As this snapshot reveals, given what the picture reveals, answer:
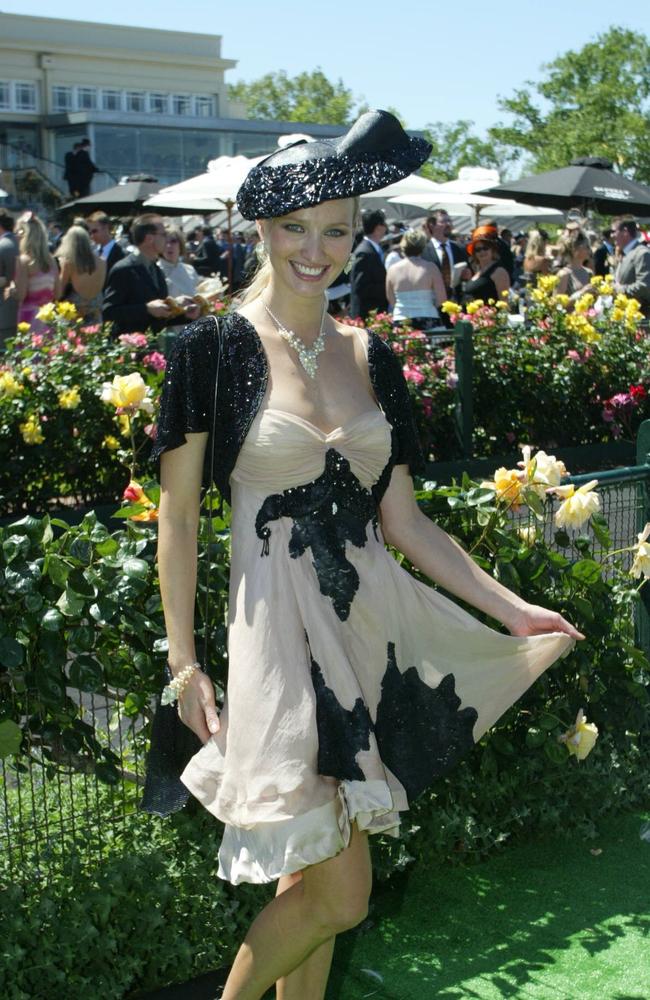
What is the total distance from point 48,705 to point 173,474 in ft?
2.40

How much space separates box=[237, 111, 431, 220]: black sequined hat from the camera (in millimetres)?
2852

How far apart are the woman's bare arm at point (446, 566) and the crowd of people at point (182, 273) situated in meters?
5.69

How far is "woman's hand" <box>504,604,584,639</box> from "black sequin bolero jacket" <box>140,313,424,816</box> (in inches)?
29.9

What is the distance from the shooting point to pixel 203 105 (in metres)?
71.7

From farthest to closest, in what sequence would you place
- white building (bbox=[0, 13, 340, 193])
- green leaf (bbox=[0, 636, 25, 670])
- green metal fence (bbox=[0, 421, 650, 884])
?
white building (bbox=[0, 13, 340, 193])
green metal fence (bbox=[0, 421, 650, 884])
green leaf (bbox=[0, 636, 25, 670])

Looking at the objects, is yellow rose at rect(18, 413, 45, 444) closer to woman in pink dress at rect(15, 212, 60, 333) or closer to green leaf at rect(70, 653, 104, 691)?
Result: woman in pink dress at rect(15, 212, 60, 333)

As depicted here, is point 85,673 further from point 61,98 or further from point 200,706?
point 61,98

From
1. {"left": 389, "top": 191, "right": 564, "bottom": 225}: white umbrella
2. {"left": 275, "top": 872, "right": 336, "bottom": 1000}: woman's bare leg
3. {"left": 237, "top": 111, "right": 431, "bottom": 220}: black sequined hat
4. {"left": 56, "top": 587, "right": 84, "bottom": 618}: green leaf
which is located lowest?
{"left": 275, "top": 872, "right": 336, "bottom": 1000}: woman's bare leg

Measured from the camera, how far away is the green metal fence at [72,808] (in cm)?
333

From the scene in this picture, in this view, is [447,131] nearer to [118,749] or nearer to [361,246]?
[361,246]

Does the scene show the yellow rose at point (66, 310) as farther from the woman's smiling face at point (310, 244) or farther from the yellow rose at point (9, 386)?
the woman's smiling face at point (310, 244)

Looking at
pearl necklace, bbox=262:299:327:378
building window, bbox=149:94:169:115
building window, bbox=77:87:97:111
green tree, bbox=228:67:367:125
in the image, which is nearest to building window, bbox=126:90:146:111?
building window, bbox=149:94:169:115

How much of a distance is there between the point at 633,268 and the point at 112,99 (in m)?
58.2

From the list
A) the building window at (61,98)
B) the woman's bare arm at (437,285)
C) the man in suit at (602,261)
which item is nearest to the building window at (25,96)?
the building window at (61,98)
